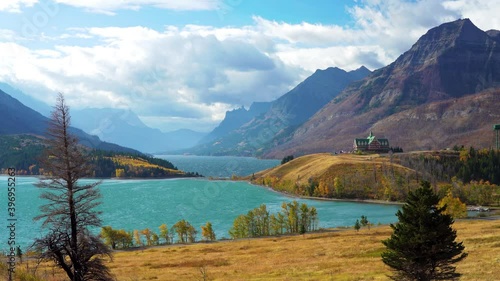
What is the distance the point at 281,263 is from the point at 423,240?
45306 mm

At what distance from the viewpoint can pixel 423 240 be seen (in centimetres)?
2945

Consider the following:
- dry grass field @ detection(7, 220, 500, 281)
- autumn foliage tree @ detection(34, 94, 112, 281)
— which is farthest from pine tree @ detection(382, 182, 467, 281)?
autumn foliage tree @ detection(34, 94, 112, 281)

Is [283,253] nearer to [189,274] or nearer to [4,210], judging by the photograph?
[189,274]

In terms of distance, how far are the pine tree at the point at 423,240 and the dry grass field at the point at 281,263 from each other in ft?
47.3

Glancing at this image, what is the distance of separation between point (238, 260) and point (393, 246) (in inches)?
2117

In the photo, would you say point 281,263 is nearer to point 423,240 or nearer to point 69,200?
point 423,240

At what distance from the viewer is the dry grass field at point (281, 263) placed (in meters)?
51.0

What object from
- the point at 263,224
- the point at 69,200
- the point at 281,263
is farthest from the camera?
the point at 263,224

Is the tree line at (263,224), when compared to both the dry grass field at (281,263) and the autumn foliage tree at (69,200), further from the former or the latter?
the autumn foliage tree at (69,200)

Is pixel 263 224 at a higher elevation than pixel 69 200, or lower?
lower

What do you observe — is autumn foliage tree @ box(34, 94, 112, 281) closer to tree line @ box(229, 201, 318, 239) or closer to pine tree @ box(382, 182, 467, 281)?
pine tree @ box(382, 182, 467, 281)

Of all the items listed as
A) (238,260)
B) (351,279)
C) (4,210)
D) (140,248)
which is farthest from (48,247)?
(4,210)

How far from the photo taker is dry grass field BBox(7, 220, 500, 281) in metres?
51.0

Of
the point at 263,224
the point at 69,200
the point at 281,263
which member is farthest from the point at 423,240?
the point at 263,224
